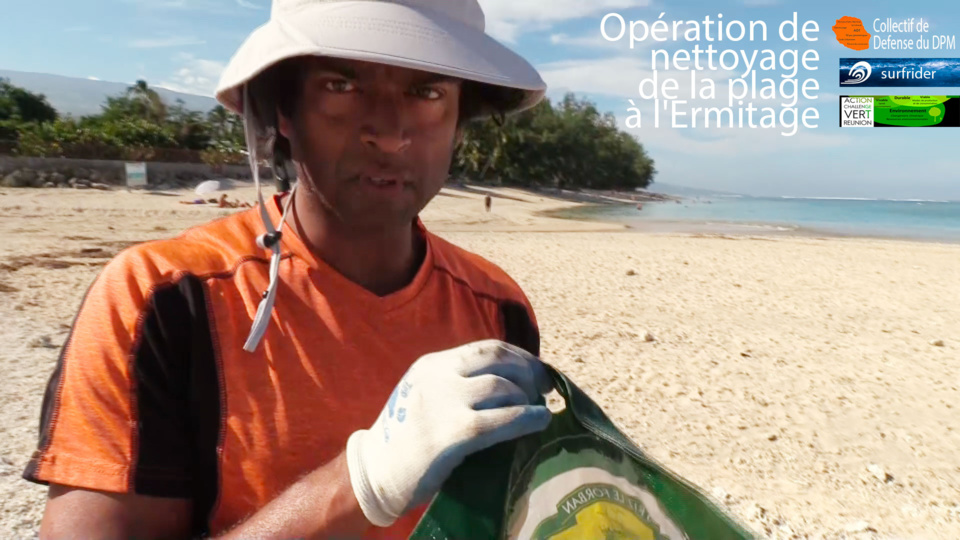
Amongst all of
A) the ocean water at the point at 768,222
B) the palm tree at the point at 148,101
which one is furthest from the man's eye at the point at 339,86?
the palm tree at the point at 148,101

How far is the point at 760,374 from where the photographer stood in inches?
229

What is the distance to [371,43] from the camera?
1257mm

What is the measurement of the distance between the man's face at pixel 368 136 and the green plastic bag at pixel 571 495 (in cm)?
49

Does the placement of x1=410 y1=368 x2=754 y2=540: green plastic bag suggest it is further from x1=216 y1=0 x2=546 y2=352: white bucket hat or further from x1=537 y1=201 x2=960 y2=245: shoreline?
x1=537 y1=201 x2=960 y2=245: shoreline

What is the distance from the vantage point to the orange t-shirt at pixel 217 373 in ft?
3.74

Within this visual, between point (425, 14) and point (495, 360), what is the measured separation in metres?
0.65

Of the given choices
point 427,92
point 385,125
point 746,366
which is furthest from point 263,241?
point 746,366

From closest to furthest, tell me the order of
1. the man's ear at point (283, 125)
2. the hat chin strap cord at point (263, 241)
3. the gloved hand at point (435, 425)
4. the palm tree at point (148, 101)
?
the gloved hand at point (435, 425) < the hat chin strap cord at point (263, 241) < the man's ear at point (283, 125) < the palm tree at point (148, 101)

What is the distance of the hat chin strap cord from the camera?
4.08 feet

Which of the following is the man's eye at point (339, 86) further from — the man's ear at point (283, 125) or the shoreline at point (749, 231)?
the shoreline at point (749, 231)

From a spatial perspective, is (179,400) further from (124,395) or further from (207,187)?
(207,187)

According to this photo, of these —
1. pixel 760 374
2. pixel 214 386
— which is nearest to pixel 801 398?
pixel 760 374

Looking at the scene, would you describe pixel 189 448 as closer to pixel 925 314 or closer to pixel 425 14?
pixel 425 14

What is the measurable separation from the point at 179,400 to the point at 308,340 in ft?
0.77
